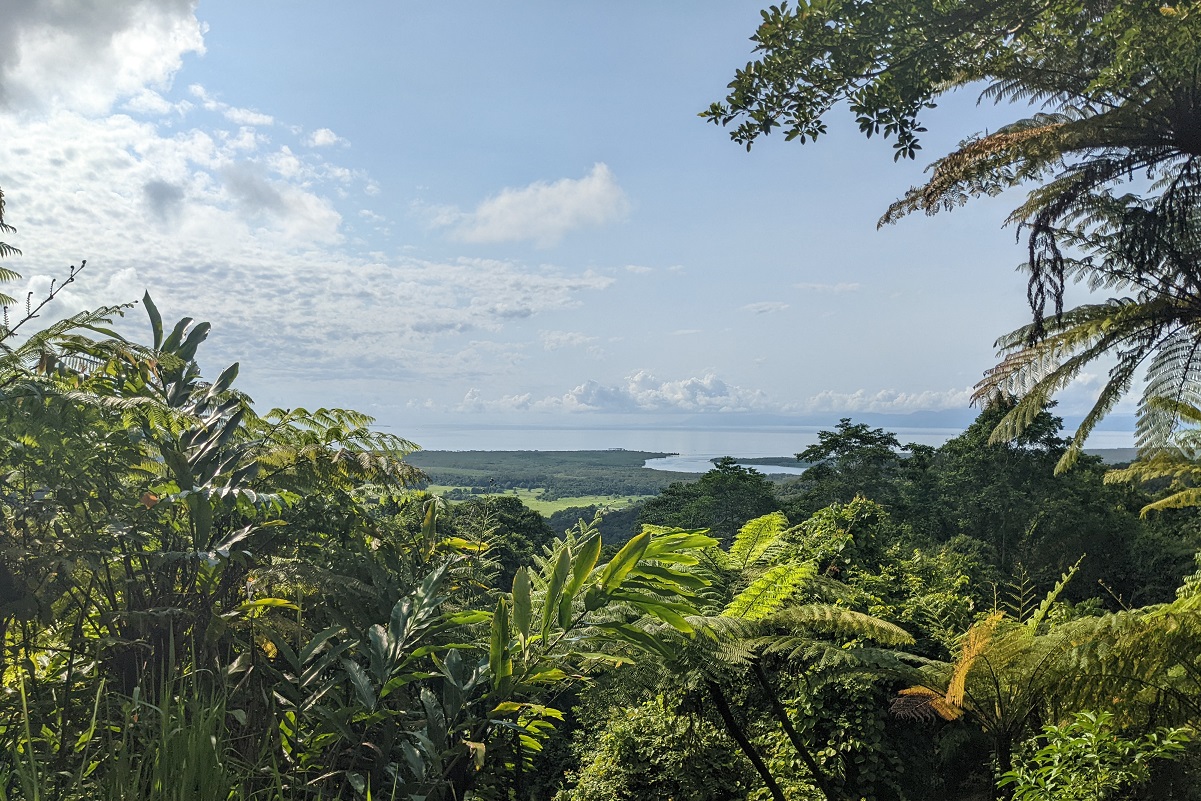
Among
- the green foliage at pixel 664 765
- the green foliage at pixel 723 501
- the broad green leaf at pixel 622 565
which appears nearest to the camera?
the broad green leaf at pixel 622 565

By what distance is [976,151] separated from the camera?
18.1ft

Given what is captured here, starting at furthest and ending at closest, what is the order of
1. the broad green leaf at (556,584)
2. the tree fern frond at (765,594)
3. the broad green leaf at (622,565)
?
the tree fern frond at (765,594) < the broad green leaf at (622,565) < the broad green leaf at (556,584)

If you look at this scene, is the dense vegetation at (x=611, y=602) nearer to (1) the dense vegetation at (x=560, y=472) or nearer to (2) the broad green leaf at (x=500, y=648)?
(2) the broad green leaf at (x=500, y=648)

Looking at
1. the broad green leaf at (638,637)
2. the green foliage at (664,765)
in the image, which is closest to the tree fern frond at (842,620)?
the green foliage at (664,765)

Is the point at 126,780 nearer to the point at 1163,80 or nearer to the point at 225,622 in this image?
the point at 225,622

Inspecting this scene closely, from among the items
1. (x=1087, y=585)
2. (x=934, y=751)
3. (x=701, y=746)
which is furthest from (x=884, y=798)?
(x=1087, y=585)

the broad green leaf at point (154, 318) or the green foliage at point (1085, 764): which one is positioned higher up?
the broad green leaf at point (154, 318)

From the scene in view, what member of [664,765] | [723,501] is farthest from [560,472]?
[664,765]

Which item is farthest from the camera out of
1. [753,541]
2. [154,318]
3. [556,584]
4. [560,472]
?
[560,472]

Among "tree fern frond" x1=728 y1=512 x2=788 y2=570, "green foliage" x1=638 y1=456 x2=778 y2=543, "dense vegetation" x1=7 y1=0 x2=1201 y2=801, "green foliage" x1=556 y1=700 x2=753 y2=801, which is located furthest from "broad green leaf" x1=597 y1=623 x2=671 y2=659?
"green foliage" x1=638 y1=456 x2=778 y2=543

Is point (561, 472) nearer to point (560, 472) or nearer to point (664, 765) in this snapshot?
point (560, 472)

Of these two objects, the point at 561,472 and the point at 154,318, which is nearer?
the point at 154,318

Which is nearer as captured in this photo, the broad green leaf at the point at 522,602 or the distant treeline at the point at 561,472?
the broad green leaf at the point at 522,602

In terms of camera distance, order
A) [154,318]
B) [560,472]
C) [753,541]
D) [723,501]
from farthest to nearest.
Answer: [560,472] < [723,501] < [753,541] < [154,318]
